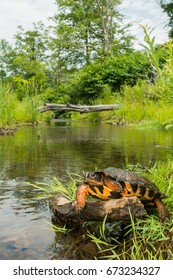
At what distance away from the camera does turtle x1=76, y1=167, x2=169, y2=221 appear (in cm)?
280

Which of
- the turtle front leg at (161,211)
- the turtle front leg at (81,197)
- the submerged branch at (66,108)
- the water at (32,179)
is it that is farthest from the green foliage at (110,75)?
the turtle front leg at (81,197)

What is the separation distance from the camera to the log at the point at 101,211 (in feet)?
8.68

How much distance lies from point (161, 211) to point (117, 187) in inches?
16.8

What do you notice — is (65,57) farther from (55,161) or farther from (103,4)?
(55,161)

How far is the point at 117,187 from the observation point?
9.30ft

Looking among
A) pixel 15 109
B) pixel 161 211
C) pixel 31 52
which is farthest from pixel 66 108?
pixel 31 52

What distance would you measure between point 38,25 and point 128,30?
18.2m

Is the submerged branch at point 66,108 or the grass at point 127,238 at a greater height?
the submerged branch at point 66,108

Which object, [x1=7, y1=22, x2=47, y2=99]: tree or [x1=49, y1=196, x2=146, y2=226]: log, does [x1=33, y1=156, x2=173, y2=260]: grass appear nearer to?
[x1=49, y1=196, x2=146, y2=226]: log

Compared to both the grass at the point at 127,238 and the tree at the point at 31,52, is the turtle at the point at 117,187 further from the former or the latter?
the tree at the point at 31,52

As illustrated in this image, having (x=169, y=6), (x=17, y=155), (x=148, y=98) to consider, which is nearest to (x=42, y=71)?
(x=169, y=6)

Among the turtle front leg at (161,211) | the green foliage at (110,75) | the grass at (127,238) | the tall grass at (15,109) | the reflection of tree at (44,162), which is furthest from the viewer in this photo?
the green foliage at (110,75)

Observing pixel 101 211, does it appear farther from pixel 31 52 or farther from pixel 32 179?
pixel 31 52

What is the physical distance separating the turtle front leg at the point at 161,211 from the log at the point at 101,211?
0.64 ft
